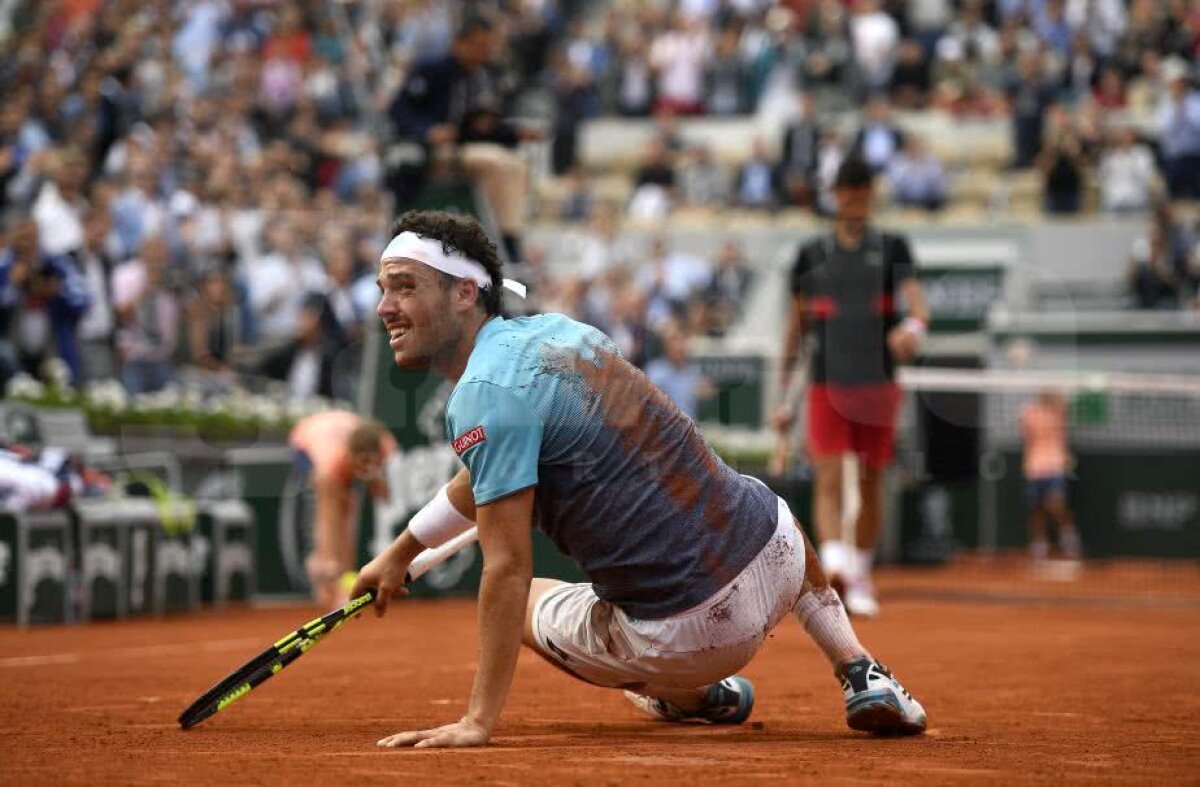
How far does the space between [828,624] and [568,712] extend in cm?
134

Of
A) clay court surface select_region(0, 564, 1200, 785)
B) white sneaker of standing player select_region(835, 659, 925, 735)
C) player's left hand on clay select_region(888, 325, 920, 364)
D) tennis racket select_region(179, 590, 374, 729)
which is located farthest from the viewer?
player's left hand on clay select_region(888, 325, 920, 364)

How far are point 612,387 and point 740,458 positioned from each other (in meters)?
12.3

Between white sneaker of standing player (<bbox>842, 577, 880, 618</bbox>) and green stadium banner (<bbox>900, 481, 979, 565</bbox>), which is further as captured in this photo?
green stadium banner (<bbox>900, 481, 979, 565</bbox>)

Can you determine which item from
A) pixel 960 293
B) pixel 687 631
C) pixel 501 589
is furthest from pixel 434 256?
pixel 960 293

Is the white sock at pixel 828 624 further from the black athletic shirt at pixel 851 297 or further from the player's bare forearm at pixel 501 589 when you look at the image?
the black athletic shirt at pixel 851 297

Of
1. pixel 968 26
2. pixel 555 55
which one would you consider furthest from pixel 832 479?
pixel 555 55

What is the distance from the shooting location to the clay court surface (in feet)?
17.6

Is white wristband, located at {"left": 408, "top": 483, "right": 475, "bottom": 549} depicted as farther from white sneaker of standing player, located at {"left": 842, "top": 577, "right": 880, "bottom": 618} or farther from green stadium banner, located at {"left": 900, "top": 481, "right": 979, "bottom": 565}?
green stadium banner, located at {"left": 900, "top": 481, "right": 979, "bottom": 565}

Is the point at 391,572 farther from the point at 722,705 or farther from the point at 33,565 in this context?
the point at 33,565

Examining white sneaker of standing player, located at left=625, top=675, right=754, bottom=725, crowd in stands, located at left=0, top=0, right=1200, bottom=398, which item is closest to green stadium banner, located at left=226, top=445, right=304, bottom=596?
crowd in stands, located at left=0, top=0, right=1200, bottom=398

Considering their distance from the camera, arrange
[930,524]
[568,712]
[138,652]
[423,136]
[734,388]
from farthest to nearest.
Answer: [734,388] < [930,524] < [423,136] < [138,652] < [568,712]

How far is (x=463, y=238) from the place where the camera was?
19.4 ft

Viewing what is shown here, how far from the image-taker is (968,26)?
25.9m

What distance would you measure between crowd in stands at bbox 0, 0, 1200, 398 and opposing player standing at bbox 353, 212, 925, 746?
798 cm
